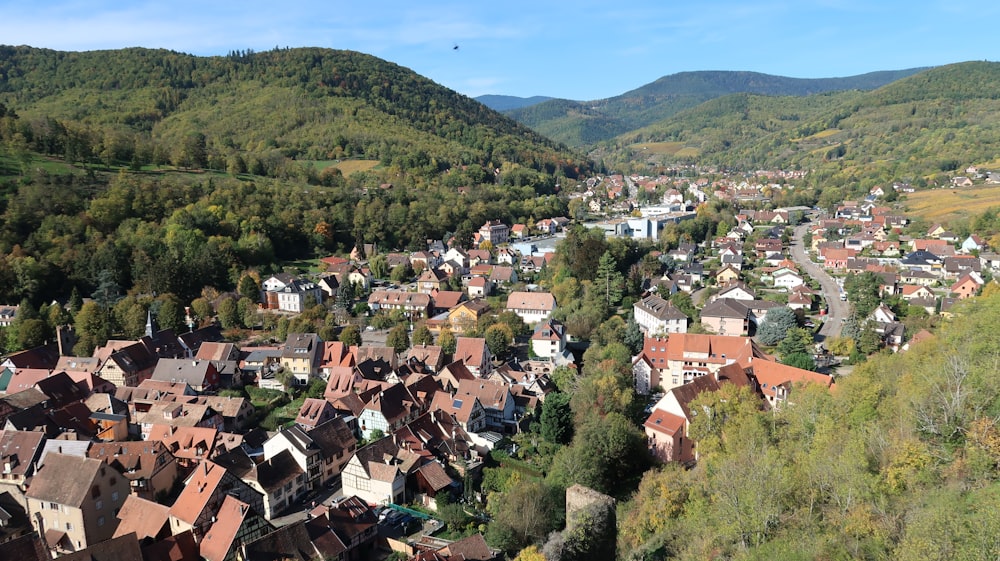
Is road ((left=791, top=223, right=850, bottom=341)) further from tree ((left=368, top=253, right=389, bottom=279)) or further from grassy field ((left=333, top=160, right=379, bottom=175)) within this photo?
grassy field ((left=333, top=160, right=379, bottom=175))

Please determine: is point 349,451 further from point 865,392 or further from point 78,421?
point 865,392

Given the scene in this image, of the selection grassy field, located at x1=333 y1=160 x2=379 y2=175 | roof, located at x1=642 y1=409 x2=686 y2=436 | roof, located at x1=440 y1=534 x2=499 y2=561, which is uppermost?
grassy field, located at x1=333 y1=160 x2=379 y2=175

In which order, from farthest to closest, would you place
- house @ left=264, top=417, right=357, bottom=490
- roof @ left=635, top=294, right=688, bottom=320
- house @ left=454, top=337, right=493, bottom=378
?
roof @ left=635, top=294, right=688, bottom=320 < house @ left=454, top=337, right=493, bottom=378 < house @ left=264, top=417, right=357, bottom=490

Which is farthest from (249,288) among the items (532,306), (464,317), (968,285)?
(968,285)

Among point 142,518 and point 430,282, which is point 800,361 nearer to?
point 142,518

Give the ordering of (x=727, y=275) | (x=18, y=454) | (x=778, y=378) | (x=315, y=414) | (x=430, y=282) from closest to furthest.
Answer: (x=18, y=454) → (x=315, y=414) → (x=778, y=378) → (x=727, y=275) → (x=430, y=282)

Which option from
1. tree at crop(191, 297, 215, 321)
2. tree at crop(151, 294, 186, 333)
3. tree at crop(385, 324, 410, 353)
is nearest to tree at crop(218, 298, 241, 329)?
tree at crop(191, 297, 215, 321)

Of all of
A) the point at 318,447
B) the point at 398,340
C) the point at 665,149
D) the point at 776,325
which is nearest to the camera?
the point at 318,447
